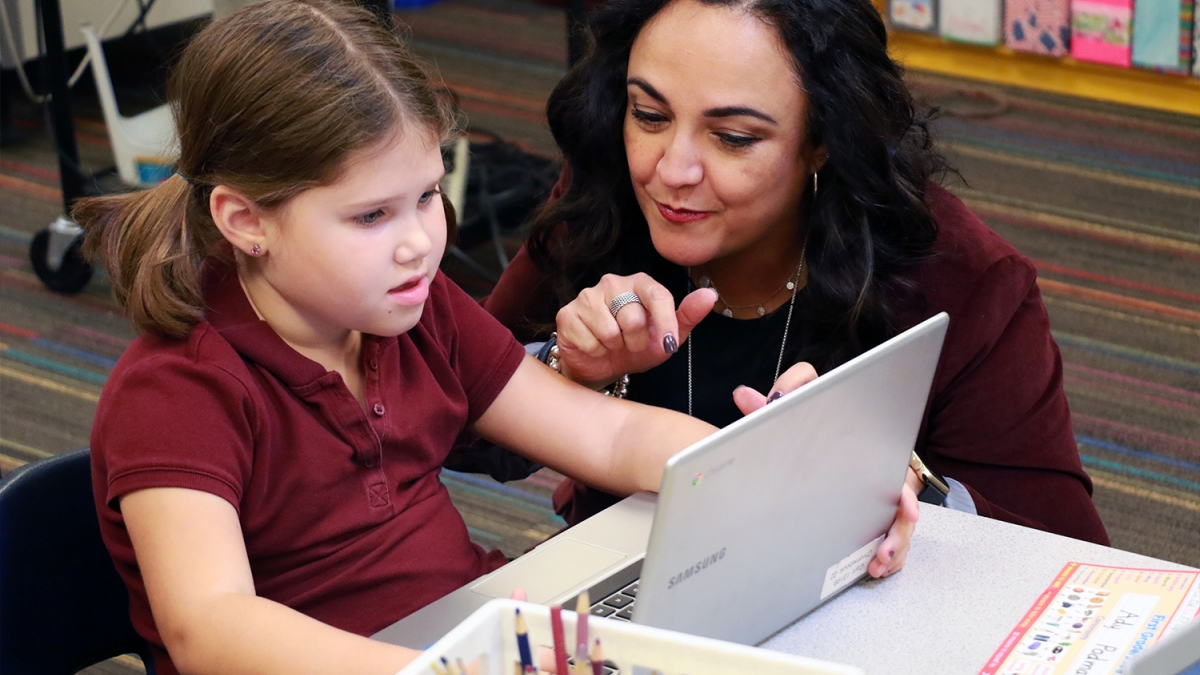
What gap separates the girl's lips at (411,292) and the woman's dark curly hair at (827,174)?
450 millimetres

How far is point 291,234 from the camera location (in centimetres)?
104

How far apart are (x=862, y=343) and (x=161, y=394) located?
0.71 metres

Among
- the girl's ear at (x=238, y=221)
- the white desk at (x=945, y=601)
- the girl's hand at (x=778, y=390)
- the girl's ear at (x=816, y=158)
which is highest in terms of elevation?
the girl's ear at (x=238, y=221)

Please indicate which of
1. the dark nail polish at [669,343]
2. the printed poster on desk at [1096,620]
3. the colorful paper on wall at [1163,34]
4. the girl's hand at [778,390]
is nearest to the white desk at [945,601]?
the printed poster on desk at [1096,620]

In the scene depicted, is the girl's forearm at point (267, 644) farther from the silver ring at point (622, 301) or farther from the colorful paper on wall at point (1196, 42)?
the colorful paper on wall at point (1196, 42)

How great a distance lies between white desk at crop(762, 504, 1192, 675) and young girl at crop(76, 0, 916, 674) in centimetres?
4

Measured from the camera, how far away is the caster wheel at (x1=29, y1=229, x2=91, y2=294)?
3043 millimetres

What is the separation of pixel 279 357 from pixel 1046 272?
2.41 metres

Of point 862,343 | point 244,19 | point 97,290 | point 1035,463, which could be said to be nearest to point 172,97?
point 244,19

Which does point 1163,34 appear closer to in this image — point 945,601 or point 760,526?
point 945,601

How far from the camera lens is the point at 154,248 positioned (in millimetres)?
1101

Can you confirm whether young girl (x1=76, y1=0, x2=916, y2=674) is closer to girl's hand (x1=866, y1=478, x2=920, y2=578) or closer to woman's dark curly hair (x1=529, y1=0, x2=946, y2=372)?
girl's hand (x1=866, y1=478, x2=920, y2=578)

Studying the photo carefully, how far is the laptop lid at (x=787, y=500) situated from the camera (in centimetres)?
83

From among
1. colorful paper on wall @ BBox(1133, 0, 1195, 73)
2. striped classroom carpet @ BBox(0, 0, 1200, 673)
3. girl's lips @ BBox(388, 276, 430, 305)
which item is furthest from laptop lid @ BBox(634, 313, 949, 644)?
colorful paper on wall @ BBox(1133, 0, 1195, 73)
